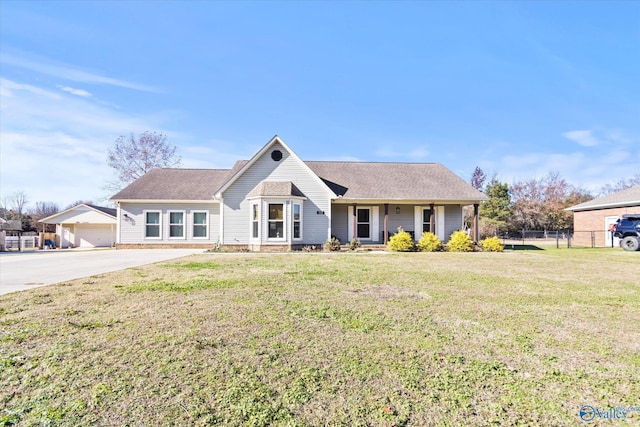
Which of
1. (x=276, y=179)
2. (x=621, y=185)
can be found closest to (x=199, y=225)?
(x=276, y=179)

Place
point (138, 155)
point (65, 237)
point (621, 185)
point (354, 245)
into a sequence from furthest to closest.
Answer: point (621, 185) < point (138, 155) < point (65, 237) < point (354, 245)

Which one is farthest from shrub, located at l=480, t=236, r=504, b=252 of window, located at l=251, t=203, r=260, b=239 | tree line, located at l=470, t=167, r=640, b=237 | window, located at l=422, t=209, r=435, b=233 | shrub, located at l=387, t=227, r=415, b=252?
tree line, located at l=470, t=167, r=640, b=237

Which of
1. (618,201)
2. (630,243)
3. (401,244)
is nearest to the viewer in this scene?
(401,244)

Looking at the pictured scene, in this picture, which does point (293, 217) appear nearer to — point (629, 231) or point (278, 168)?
point (278, 168)

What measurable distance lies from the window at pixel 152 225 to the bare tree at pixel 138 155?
14.8 metres

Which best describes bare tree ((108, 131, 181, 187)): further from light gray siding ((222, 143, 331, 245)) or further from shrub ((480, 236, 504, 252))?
shrub ((480, 236, 504, 252))

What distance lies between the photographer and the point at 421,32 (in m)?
14.9

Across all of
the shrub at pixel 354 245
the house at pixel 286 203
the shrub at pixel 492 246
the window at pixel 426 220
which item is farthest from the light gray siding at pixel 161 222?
the shrub at pixel 492 246

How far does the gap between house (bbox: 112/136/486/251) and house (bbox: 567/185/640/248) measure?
37.1 ft

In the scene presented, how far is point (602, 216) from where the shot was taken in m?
23.4

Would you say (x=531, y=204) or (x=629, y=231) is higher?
(x=531, y=204)

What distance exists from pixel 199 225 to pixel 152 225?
2858 millimetres

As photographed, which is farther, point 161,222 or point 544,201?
point 544,201

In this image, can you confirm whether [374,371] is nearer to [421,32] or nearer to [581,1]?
[421,32]
